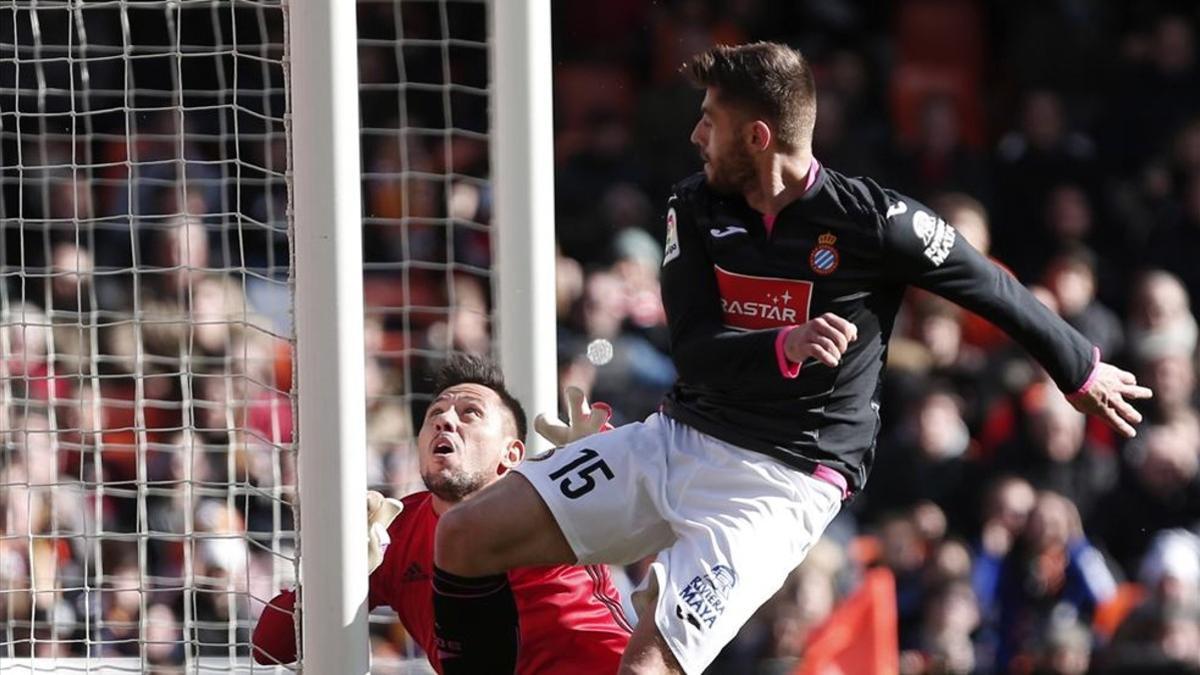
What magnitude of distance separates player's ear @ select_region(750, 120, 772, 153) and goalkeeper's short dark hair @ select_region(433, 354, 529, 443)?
3.40 ft

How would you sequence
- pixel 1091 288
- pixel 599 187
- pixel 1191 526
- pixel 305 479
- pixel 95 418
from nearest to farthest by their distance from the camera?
1. pixel 305 479
2. pixel 95 418
3. pixel 1191 526
4. pixel 1091 288
5. pixel 599 187

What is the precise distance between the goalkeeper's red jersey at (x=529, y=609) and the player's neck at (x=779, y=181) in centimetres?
97

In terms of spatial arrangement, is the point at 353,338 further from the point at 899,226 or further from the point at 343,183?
the point at 899,226

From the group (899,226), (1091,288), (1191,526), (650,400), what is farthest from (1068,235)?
(899,226)

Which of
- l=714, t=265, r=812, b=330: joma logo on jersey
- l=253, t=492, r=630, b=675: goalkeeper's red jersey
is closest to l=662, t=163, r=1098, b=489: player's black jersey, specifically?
l=714, t=265, r=812, b=330: joma logo on jersey

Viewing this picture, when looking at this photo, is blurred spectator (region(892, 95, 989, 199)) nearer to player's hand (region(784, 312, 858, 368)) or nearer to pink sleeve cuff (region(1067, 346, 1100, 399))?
pink sleeve cuff (region(1067, 346, 1100, 399))

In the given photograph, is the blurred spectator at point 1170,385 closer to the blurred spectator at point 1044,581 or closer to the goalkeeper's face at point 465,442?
the blurred spectator at point 1044,581

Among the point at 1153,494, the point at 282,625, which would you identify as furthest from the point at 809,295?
the point at 1153,494

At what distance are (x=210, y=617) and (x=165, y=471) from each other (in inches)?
27.9

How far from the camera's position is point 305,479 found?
4137 mm

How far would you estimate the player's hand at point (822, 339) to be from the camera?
3.57 m

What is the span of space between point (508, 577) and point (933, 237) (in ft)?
3.84

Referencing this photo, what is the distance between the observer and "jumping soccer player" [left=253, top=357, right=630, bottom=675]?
4.29 metres

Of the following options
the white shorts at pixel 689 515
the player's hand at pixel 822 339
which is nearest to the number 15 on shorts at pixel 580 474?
the white shorts at pixel 689 515
